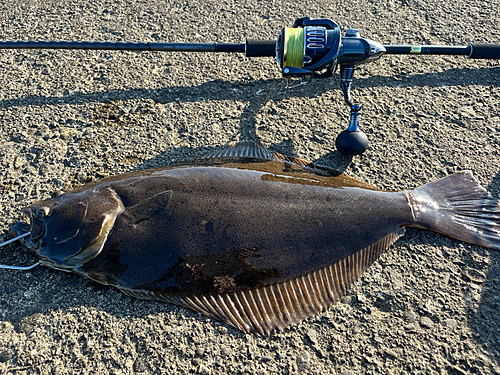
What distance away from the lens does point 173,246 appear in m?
1.96

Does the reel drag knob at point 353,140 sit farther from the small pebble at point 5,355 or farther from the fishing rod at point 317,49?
the small pebble at point 5,355

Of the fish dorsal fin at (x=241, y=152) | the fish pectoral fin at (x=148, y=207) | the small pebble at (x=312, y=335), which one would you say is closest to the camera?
the small pebble at (x=312, y=335)

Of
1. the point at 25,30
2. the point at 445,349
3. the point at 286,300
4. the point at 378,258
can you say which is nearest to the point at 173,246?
the point at 286,300

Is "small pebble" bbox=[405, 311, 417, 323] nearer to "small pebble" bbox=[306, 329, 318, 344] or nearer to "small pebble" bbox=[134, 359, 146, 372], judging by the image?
"small pebble" bbox=[306, 329, 318, 344]

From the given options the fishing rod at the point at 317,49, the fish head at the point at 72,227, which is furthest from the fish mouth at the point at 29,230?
the fishing rod at the point at 317,49

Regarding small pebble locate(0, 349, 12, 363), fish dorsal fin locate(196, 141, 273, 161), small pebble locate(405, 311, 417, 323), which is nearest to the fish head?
small pebble locate(0, 349, 12, 363)

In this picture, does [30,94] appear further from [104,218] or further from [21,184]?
[104,218]

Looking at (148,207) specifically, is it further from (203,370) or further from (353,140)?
(353,140)

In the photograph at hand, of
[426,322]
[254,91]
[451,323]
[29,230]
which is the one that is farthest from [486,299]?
[29,230]

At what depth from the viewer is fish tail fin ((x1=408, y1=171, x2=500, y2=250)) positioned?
7.05 ft

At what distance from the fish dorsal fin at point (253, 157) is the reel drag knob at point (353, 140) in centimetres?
22

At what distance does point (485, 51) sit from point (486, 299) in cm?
199

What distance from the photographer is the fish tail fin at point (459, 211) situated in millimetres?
2148

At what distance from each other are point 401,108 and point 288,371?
218cm
